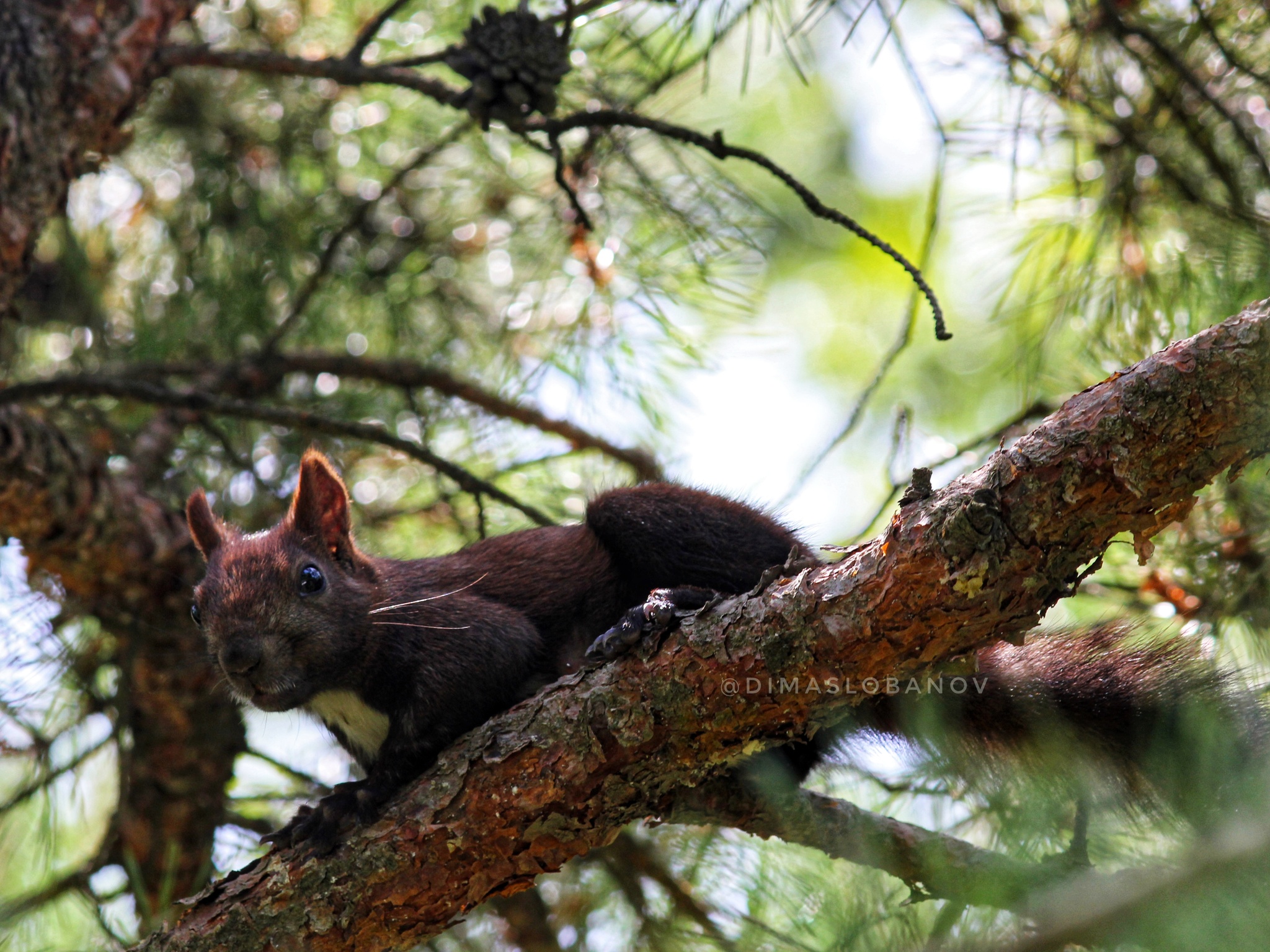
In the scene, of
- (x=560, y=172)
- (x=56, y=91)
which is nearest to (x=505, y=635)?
(x=560, y=172)

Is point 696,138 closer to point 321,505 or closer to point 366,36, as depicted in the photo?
point 366,36

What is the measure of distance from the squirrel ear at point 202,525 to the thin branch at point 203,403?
0.75 feet

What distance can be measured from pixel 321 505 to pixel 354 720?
1.69 ft

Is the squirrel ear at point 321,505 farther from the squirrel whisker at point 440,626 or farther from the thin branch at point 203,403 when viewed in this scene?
the squirrel whisker at point 440,626

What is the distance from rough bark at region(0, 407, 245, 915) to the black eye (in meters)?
0.77

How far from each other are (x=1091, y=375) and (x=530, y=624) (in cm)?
158

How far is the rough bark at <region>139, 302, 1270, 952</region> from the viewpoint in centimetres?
157

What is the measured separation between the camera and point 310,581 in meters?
2.49

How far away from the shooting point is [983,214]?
3697mm

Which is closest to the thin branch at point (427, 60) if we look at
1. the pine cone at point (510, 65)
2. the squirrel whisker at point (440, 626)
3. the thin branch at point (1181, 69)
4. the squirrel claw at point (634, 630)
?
the pine cone at point (510, 65)

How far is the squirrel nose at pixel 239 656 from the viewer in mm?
2277

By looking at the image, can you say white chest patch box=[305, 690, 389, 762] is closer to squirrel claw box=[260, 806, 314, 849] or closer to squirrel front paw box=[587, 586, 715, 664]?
squirrel claw box=[260, 806, 314, 849]

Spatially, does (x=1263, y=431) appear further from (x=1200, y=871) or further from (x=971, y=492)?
(x=1200, y=871)

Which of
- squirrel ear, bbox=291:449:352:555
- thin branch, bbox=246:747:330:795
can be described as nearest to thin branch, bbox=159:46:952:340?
squirrel ear, bbox=291:449:352:555
